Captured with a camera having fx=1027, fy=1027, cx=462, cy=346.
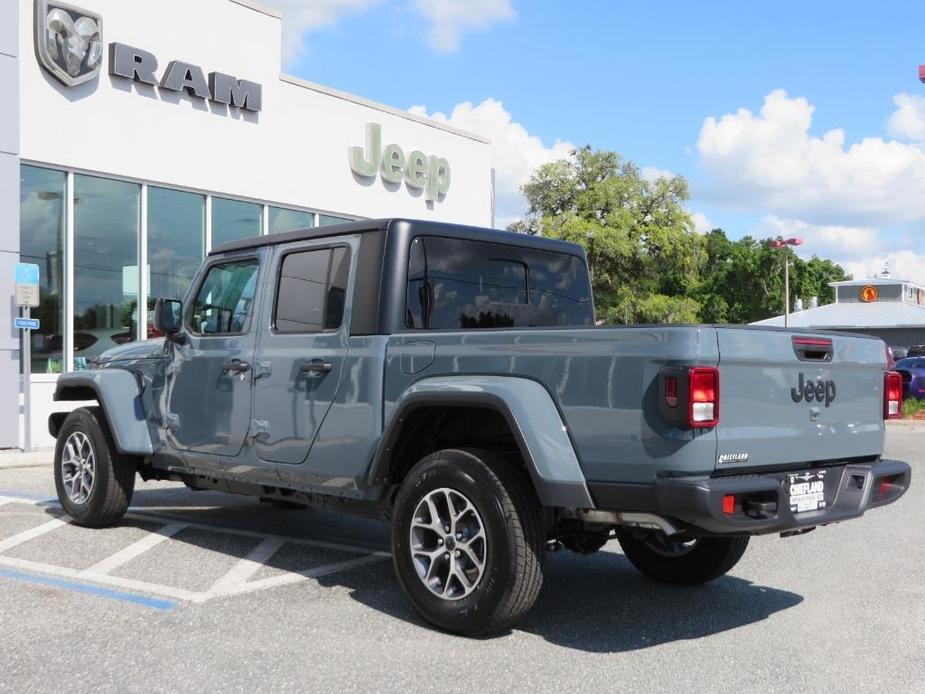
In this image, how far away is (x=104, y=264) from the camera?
14.3m

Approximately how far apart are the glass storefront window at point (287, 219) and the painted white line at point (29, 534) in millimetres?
9560

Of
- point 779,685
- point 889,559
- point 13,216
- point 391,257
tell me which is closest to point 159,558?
point 391,257

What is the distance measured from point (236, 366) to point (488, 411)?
1915 millimetres

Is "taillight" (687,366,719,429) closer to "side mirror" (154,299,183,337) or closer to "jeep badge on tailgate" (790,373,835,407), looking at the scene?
"jeep badge on tailgate" (790,373,835,407)

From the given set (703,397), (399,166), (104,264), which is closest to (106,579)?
(703,397)

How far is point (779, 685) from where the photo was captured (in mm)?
4113

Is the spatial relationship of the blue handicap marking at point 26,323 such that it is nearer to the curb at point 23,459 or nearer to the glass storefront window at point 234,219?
the curb at point 23,459

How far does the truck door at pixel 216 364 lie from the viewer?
6098mm

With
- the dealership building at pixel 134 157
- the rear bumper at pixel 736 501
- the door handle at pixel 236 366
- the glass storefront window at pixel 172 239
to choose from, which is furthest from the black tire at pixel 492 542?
the glass storefront window at pixel 172 239

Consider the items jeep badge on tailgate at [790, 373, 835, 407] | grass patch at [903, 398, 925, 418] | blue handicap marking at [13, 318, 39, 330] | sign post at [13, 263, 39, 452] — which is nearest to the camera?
jeep badge on tailgate at [790, 373, 835, 407]

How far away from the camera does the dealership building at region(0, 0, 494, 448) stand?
1316cm

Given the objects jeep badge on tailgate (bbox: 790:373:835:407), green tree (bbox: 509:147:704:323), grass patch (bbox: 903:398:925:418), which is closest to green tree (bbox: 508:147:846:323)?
green tree (bbox: 509:147:704:323)

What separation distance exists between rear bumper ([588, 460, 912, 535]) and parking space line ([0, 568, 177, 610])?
7.89 feet

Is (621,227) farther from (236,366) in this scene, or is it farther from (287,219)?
(236,366)
